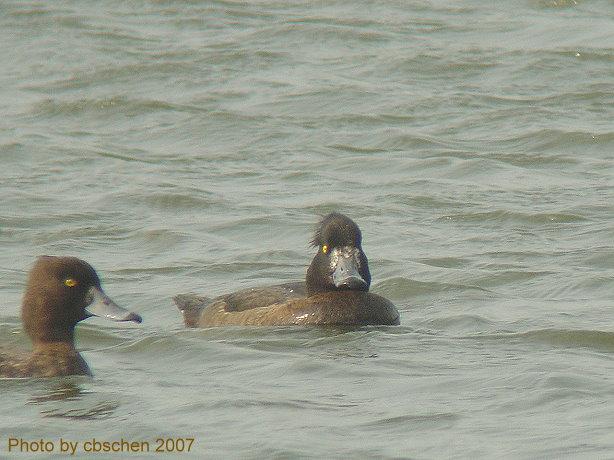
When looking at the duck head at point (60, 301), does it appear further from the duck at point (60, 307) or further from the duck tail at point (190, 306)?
the duck tail at point (190, 306)

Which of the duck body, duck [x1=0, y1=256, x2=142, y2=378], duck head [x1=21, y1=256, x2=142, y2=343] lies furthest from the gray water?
duck head [x1=21, y1=256, x2=142, y2=343]

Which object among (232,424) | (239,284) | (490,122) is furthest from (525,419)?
(490,122)

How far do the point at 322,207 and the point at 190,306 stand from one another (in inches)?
170

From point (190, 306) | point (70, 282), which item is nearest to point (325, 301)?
point (190, 306)

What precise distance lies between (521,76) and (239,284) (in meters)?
8.48

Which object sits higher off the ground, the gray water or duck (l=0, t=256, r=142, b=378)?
duck (l=0, t=256, r=142, b=378)

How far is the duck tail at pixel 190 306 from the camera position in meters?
12.6

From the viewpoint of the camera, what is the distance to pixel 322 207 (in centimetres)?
1691

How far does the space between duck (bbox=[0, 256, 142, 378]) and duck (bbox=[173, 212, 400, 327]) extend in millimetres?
1767

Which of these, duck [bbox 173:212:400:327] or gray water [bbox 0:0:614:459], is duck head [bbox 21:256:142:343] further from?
duck [bbox 173:212:400:327]

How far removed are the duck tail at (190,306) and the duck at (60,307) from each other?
1817 mm

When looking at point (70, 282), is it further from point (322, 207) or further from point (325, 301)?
point (322, 207)

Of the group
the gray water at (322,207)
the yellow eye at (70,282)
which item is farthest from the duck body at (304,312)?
the yellow eye at (70,282)

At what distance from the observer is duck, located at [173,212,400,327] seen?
1241 cm
